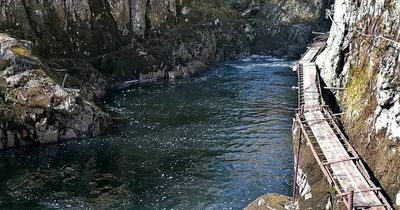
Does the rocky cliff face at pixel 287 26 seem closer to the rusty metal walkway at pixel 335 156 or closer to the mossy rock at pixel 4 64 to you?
the rusty metal walkway at pixel 335 156

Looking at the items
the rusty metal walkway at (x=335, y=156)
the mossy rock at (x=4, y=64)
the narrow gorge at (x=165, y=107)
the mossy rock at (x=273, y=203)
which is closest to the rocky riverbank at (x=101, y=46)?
the mossy rock at (x=4, y=64)

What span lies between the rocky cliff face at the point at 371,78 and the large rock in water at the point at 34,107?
2929cm

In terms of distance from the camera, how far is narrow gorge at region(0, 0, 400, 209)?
39375mm

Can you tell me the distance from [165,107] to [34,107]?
67.1 feet

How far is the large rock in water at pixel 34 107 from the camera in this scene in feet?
181

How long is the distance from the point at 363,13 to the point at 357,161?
17.8 metres

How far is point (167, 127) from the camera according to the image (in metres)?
61.4

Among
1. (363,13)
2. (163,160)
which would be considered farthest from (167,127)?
(363,13)

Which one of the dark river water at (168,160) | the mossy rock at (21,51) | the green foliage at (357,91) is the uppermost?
the mossy rock at (21,51)

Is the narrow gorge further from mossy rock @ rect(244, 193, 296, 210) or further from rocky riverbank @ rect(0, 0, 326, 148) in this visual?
rocky riverbank @ rect(0, 0, 326, 148)

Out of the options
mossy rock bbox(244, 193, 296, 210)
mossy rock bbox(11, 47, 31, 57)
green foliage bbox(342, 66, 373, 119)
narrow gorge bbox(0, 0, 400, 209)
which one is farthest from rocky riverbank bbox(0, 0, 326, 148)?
mossy rock bbox(244, 193, 296, 210)

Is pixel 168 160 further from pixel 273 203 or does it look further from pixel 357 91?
pixel 357 91

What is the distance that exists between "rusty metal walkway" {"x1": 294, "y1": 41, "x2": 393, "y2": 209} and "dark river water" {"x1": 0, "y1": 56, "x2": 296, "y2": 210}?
5.46 meters

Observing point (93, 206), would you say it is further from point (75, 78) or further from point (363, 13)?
point (75, 78)
